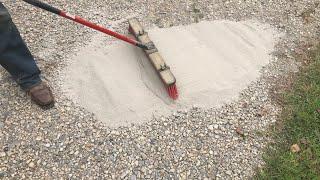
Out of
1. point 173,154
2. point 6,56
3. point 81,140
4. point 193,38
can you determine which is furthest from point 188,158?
point 6,56

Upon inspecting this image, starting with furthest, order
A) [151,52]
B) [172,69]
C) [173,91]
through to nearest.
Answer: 1. [172,69]
2. [151,52]
3. [173,91]

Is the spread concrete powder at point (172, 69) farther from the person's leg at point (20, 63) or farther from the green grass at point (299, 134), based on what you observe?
the green grass at point (299, 134)

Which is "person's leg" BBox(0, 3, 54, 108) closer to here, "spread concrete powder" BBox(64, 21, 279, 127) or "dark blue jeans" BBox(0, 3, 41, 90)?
"dark blue jeans" BBox(0, 3, 41, 90)

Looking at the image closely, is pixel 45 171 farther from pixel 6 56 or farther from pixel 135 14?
pixel 135 14

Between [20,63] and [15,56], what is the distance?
0.33 ft

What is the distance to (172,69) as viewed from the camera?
14.5ft

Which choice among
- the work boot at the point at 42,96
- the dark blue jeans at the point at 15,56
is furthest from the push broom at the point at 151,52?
the work boot at the point at 42,96

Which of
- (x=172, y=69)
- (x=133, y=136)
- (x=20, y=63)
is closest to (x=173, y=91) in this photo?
(x=172, y=69)

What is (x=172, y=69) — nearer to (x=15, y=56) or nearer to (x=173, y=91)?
(x=173, y=91)

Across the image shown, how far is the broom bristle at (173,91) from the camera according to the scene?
13.3 feet

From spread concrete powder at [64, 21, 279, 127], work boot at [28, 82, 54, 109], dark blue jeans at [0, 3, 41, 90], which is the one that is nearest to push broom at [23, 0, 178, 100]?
spread concrete powder at [64, 21, 279, 127]

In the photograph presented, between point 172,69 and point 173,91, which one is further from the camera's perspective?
point 172,69

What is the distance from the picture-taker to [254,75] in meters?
4.42

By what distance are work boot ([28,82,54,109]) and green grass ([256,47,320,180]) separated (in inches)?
85.7
